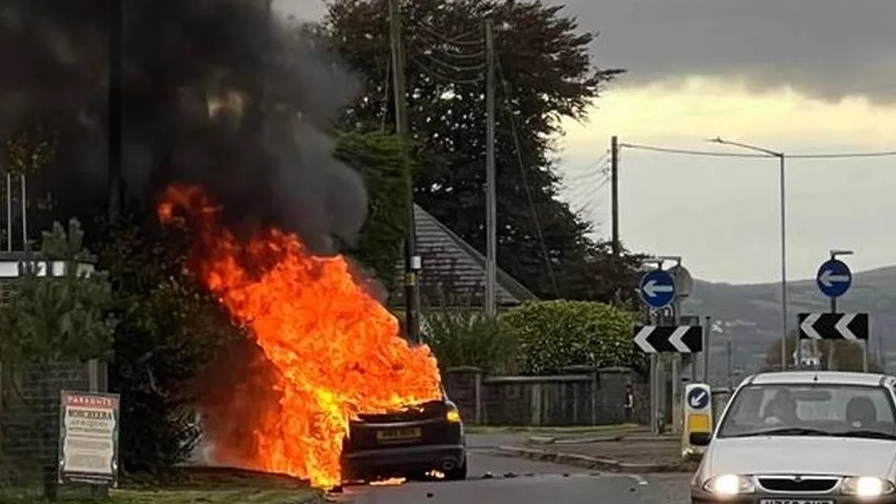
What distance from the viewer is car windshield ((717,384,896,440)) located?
15.0m

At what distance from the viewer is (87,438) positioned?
1888 centimetres

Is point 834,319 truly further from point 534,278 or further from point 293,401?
point 534,278

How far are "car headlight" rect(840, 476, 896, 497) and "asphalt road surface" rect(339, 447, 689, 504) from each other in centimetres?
602

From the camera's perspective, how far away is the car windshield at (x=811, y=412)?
590 inches

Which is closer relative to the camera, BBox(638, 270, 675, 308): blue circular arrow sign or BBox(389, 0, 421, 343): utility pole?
BBox(638, 270, 675, 308): blue circular arrow sign

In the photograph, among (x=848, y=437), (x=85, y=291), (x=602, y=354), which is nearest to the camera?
(x=848, y=437)

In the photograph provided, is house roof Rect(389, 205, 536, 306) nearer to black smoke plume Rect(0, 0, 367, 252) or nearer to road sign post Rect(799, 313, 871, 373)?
road sign post Rect(799, 313, 871, 373)

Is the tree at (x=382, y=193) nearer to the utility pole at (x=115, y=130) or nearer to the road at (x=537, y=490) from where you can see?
the road at (x=537, y=490)

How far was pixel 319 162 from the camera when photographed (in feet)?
82.0

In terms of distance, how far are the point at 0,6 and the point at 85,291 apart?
228 inches

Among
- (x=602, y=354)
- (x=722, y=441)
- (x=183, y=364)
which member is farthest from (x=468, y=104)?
(x=722, y=441)

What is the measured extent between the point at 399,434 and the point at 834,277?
7774 millimetres

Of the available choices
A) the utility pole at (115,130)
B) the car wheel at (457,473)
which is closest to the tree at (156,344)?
the utility pole at (115,130)

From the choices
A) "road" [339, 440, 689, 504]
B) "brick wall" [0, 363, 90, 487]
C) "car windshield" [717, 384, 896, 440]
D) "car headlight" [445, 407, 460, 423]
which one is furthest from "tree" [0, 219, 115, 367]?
"car windshield" [717, 384, 896, 440]
